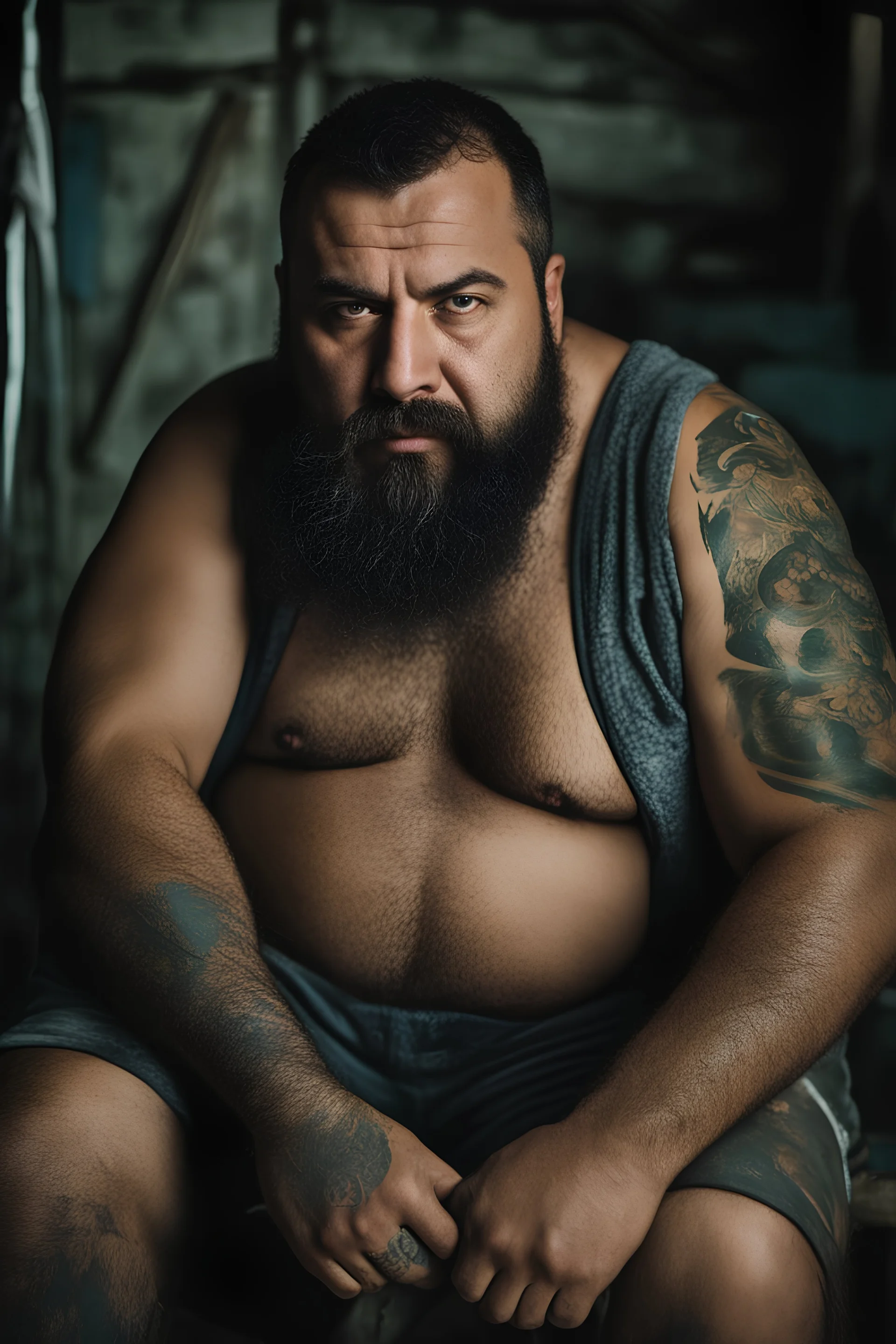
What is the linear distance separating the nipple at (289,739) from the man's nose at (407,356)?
33 centimetres

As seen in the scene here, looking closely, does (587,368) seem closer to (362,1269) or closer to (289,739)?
(289,739)

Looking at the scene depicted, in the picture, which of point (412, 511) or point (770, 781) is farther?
point (412, 511)

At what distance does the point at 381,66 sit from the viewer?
129 centimetres

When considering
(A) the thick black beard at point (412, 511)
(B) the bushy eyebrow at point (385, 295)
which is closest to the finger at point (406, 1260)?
(A) the thick black beard at point (412, 511)

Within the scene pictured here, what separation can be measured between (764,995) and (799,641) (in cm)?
29

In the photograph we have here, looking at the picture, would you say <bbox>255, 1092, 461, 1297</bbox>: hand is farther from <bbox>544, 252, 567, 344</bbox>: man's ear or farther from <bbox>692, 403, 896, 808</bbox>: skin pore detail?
<bbox>544, 252, 567, 344</bbox>: man's ear

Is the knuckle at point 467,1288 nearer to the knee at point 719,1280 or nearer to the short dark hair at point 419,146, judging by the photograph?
the knee at point 719,1280

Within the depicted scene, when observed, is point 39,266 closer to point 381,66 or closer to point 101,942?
point 381,66

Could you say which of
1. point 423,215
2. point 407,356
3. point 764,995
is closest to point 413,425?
point 407,356

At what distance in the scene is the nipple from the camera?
3.67 ft

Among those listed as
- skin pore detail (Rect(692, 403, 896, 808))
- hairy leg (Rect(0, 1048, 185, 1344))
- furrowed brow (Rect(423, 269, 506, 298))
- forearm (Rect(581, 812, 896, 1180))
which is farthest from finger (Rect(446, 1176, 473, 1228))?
furrowed brow (Rect(423, 269, 506, 298))

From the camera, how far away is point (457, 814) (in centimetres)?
107

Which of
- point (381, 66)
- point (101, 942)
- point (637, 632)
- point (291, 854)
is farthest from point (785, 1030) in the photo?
point (381, 66)

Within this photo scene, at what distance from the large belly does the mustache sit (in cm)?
30
